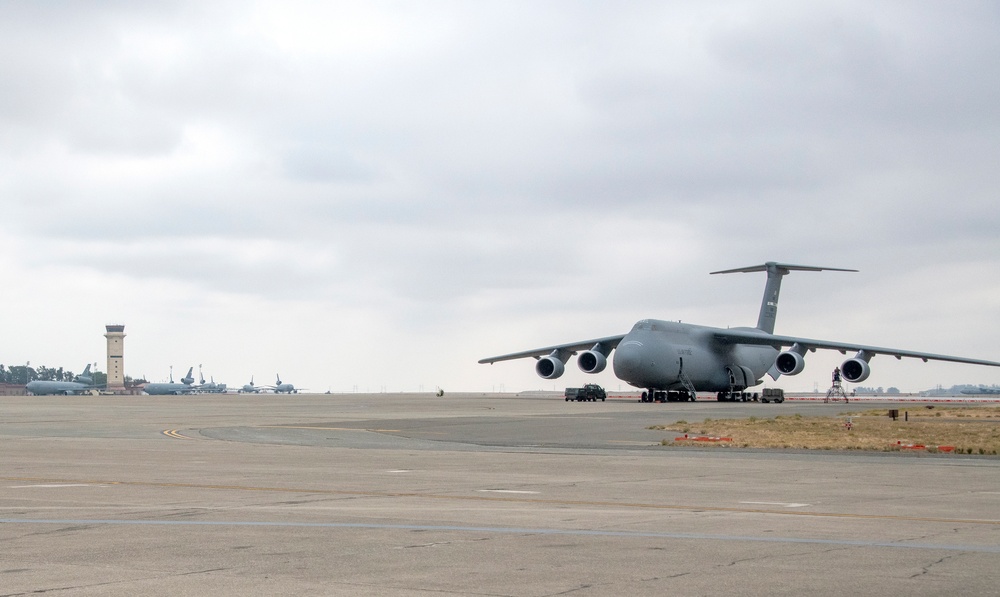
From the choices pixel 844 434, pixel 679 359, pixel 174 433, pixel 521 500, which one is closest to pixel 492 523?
pixel 521 500

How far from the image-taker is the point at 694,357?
74.2 m

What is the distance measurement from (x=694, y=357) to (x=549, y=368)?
34.2 ft

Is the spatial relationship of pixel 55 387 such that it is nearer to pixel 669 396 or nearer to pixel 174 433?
pixel 669 396

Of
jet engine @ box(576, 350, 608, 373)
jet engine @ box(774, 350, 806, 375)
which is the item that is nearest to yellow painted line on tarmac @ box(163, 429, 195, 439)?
jet engine @ box(576, 350, 608, 373)

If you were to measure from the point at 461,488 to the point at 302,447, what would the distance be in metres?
10.6

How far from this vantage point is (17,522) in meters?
11.8

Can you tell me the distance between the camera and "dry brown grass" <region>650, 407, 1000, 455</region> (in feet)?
89.1

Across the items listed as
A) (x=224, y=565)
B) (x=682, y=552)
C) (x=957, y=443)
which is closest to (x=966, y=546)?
(x=682, y=552)

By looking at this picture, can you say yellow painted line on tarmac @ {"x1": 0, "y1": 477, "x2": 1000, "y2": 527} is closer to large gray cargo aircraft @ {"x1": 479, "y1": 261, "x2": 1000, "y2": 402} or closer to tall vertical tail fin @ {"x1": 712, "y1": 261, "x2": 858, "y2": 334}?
large gray cargo aircraft @ {"x1": 479, "y1": 261, "x2": 1000, "y2": 402}

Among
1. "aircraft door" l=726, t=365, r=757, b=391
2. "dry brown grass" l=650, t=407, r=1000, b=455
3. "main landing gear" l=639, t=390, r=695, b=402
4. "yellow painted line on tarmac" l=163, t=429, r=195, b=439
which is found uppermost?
"aircraft door" l=726, t=365, r=757, b=391

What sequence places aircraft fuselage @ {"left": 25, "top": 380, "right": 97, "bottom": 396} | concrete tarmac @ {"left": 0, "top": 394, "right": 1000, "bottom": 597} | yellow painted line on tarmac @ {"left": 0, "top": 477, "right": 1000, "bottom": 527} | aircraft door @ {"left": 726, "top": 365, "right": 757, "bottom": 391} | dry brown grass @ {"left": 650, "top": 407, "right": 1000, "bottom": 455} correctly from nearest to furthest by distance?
concrete tarmac @ {"left": 0, "top": 394, "right": 1000, "bottom": 597} → yellow painted line on tarmac @ {"left": 0, "top": 477, "right": 1000, "bottom": 527} → dry brown grass @ {"left": 650, "top": 407, "right": 1000, "bottom": 455} → aircraft door @ {"left": 726, "top": 365, "right": 757, "bottom": 391} → aircraft fuselage @ {"left": 25, "top": 380, "right": 97, "bottom": 396}

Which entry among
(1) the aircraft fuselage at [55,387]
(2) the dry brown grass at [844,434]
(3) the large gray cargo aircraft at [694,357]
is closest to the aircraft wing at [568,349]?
(3) the large gray cargo aircraft at [694,357]

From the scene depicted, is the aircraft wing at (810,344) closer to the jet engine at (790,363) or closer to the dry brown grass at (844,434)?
the jet engine at (790,363)

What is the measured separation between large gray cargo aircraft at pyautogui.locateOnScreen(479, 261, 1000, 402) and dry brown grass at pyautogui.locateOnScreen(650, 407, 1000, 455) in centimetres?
2989
